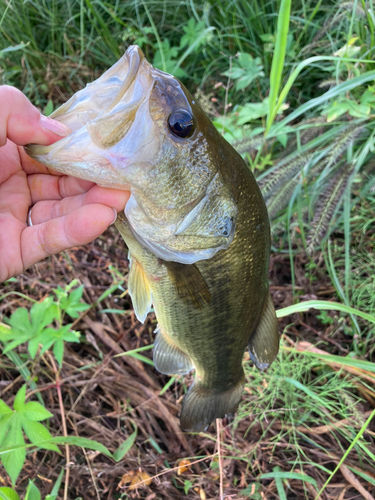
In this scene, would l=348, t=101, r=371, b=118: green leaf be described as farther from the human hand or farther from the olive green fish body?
the human hand

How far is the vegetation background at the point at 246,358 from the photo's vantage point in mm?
2016

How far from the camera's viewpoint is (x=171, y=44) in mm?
3227

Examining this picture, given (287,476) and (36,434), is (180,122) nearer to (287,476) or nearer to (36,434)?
(36,434)

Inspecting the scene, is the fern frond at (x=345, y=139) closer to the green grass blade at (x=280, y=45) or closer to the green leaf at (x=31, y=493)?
the green grass blade at (x=280, y=45)

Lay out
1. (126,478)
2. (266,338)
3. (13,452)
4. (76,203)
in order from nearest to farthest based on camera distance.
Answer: (76,203), (13,452), (266,338), (126,478)

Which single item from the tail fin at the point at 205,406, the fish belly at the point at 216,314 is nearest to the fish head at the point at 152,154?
the fish belly at the point at 216,314

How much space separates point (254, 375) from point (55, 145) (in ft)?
5.71

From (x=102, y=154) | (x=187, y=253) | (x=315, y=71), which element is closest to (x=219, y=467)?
(x=187, y=253)

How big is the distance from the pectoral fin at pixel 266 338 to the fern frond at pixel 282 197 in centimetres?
82

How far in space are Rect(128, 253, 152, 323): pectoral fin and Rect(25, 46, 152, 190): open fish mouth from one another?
478 mm

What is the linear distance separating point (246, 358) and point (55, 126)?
178 cm

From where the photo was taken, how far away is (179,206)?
1234 millimetres

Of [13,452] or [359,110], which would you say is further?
[359,110]

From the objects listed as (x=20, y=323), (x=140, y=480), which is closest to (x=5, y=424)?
(x=20, y=323)
